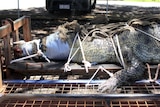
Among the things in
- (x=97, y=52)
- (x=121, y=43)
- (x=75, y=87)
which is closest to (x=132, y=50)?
(x=121, y=43)

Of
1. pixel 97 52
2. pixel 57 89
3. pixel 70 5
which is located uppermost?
pixel 70 5

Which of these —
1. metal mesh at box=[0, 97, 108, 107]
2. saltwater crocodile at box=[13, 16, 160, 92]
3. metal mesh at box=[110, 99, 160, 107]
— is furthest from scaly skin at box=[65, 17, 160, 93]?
metal mesh at box=[0, 97, 108, 107]

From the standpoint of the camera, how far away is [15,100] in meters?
2.78

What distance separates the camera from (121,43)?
4.01 metres

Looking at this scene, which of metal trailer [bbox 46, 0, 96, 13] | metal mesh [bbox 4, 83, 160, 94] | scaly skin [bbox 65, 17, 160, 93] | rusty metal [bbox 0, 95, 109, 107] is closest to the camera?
rusty metal [bbox 0, 95, 109, 107]

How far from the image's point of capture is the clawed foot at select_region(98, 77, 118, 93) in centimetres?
333

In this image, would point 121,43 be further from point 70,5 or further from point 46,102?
point 70,5

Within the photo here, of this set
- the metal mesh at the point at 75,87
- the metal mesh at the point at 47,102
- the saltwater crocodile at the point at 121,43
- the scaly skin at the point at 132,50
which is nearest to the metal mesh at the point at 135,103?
the metal mesh at the point at 47,102

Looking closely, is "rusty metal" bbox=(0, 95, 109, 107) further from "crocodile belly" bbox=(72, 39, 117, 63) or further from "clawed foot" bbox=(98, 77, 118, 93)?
"crocodile belly" bbox=(72, 39, 117, 63)

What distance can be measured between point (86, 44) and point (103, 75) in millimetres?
445

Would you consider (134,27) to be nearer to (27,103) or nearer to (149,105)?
(149,105)

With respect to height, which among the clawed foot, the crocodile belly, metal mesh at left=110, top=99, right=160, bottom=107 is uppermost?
the crocodile belly

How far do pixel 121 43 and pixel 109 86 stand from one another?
2.49 feet

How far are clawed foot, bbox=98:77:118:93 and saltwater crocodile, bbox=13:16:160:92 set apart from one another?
29 cm
